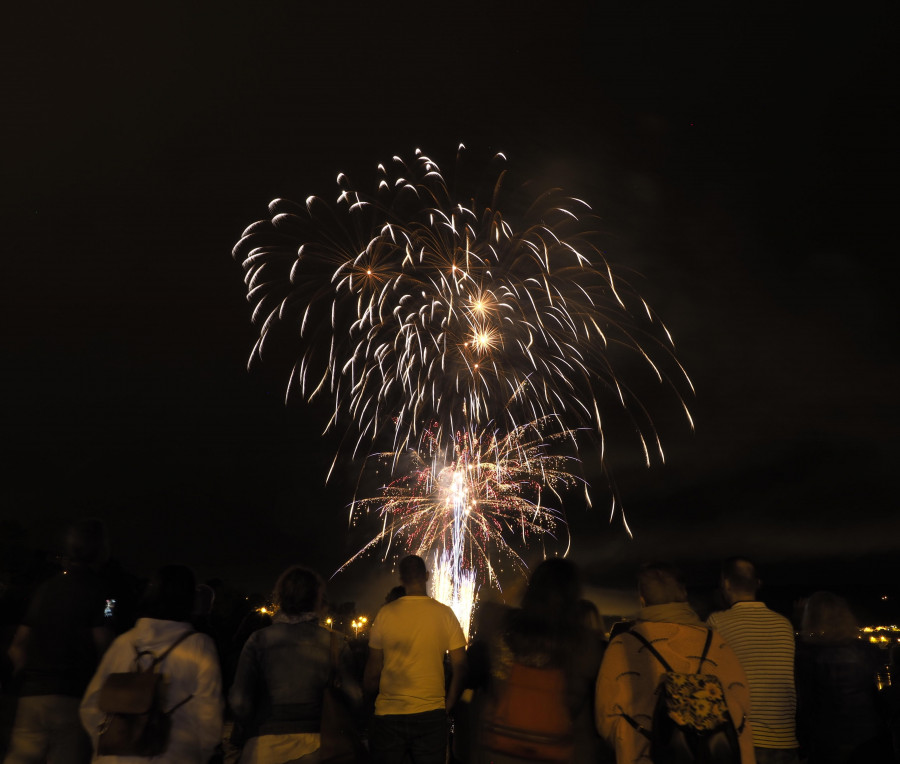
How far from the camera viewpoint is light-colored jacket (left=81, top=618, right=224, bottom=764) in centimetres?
437

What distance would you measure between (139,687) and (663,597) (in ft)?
9.17

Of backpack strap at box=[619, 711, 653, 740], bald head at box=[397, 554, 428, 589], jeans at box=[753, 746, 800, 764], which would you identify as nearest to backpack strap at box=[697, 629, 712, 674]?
backpack strap at box=[619, 711, 653, 740]

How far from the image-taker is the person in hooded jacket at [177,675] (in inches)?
172

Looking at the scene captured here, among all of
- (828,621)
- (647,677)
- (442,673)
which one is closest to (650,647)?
(647,677)

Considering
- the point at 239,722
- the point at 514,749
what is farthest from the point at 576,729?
the point at 239,722

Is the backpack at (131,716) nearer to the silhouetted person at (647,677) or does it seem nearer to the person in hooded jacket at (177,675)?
the person in hooded jacket at (177,675)

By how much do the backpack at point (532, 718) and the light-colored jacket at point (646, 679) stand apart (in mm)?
204

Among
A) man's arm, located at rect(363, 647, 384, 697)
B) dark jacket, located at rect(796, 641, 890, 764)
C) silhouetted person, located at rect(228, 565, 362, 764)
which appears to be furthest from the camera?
man's arm, located at rect(363, 647, 384, 697)

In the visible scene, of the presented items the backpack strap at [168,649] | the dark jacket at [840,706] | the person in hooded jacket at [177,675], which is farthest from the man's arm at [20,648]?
the dark jacket at [840,706]

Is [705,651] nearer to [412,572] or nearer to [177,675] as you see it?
[412,572]

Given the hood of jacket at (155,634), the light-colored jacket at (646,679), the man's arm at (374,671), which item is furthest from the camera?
the man's arm at (374,671)

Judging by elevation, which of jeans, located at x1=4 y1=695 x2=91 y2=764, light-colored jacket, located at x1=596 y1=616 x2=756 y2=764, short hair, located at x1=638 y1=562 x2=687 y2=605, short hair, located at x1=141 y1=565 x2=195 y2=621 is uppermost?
short hair, located at x1=638 y1=562 x2=687 y2=605

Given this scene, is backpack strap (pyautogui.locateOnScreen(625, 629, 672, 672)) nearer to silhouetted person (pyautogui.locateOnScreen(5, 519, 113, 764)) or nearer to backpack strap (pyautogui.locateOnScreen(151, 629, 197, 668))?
backpack strap (pyautogui.locateOnScreen(151, 629, 197, 668))

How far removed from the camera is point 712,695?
411 cm
